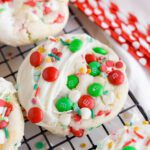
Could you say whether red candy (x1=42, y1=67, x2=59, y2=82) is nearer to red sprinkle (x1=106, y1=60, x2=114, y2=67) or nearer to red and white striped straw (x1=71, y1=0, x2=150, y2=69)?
red sprinkle (x1=106, y1=60, x2=114, y2=67)

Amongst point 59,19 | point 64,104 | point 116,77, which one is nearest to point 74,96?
point 64,104

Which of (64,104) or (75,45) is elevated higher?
(75,45)

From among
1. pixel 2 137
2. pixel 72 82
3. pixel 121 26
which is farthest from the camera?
pixel 121 26

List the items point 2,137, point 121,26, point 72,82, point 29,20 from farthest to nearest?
point 121,26
point 29,20
point 72,82
point 2,137

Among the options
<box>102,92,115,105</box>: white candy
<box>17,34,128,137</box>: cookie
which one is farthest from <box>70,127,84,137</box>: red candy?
<box>102,92,115,105</box>: white candy

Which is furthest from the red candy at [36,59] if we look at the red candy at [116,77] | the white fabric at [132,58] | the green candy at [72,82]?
the white fabric at [132,58]

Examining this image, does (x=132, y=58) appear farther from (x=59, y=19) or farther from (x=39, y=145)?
(x=39, y=145)

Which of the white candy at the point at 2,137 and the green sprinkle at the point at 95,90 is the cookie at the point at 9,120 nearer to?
the white candy at the point at 2,137
